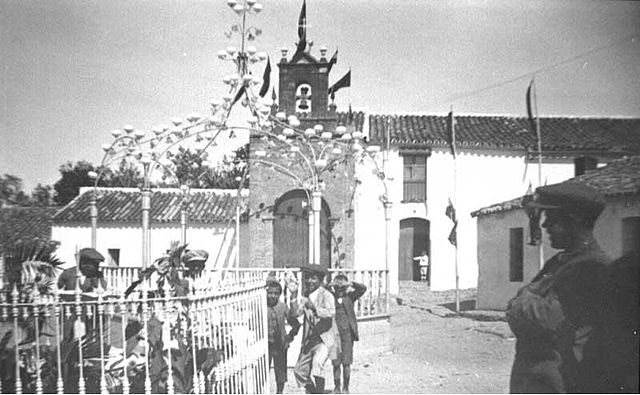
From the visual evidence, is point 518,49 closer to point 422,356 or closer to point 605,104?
point 605,104

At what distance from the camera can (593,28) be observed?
15.0ft

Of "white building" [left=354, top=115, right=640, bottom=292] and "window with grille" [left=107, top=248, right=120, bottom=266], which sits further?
"window with grille" [left=107, top=248, right=120, bottom=266]

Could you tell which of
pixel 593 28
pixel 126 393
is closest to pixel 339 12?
pixel 593 28

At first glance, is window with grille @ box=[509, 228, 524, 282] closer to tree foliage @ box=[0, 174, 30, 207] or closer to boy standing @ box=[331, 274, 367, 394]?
boy standing @ box=[331, 274, 367, 394]

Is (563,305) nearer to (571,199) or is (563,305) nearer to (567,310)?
(567,310)

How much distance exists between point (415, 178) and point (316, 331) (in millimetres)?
9159

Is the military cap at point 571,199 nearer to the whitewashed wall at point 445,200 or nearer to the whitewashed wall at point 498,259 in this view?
the whitewashed wall at point 498,259

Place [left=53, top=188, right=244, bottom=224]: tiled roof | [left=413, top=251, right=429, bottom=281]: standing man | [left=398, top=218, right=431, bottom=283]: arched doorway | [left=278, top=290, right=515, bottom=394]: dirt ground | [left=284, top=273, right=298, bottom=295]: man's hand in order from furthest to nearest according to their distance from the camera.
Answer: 1. [left=398, top=218, right=431, bottom=283]: arched doorway
2. [left=413, top=251, right=429, bottom=281]: standing man
3. [left=53, top=188, right=244, bottom=224]: tiled roof
4. [left=284, top=273, right=298, bottom=295]: man's hand
5. [left=278, top=290, right=515, bottom=394]: dirt ground

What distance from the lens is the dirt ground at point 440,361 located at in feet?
16.9

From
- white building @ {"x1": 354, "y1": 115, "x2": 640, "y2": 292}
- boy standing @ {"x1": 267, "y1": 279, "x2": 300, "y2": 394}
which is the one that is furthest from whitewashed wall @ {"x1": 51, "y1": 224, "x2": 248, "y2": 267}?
boy standing @ {"x1": 267, "y1": 279, "x2": 300, "y2": 394}

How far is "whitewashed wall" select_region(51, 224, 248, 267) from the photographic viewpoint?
11328mm

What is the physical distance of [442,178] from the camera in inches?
518

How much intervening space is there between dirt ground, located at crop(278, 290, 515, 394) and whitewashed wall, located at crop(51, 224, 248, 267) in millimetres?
5362

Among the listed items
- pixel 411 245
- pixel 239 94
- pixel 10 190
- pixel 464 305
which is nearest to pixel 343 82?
pixel 239 94
